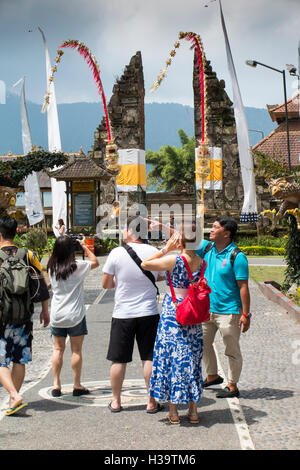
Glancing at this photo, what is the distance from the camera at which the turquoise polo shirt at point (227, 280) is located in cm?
598

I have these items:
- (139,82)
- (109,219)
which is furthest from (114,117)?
(109,219)

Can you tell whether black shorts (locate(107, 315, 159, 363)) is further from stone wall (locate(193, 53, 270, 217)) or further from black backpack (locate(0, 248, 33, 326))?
stone wall (locate(193, 53, 270, 217))

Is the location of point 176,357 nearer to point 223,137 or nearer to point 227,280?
point 227,280

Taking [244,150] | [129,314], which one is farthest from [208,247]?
[244,150]

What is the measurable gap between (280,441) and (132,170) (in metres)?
28.5

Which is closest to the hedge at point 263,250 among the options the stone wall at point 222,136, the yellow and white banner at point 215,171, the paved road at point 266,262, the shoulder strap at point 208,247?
the paved road at point 266,262

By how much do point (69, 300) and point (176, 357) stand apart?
139 cm

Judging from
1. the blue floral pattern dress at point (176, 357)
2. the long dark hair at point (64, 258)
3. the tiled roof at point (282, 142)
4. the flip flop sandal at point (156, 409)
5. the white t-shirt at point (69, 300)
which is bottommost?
the flip flop sandal at point (156, 409)

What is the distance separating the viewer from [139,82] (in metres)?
35.1

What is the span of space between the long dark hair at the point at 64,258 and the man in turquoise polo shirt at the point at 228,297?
1.29m

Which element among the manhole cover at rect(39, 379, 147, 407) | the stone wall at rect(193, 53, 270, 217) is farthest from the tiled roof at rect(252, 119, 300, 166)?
the manhole cover at rect(39, 379, 147, 407)

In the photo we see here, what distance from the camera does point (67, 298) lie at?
5902 mm

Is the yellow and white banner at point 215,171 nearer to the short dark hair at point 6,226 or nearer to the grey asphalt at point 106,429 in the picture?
the grey asphalt at point 106,429

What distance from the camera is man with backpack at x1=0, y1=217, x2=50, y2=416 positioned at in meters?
5.46
